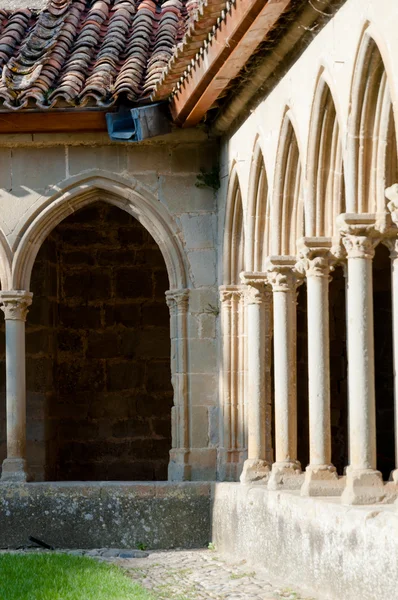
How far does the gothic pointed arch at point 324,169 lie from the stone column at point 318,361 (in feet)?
0.53

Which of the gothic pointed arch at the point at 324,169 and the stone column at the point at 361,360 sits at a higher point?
the gothic pointed arch at the point at 324,169

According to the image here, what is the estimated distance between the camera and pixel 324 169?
7.90 metres

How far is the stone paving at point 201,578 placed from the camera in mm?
7457

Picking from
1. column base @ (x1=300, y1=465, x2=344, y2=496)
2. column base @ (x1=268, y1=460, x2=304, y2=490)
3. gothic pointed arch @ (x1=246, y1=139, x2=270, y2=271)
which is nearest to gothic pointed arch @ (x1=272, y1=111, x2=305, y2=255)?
gothic pointed arch @ (x1=246, y1=139, x2=270, y2=271)

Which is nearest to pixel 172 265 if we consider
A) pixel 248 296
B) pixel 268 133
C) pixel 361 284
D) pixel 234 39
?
pixel 248 296

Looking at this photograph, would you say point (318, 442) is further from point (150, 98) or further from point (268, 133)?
point (150, 98)

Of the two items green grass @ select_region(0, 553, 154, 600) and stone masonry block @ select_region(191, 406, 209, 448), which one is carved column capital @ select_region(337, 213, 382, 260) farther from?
stone masonry block @ select_region(191, 406, 209, 448)

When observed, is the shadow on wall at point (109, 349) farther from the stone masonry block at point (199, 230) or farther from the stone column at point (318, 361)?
the stone column at point (318, 361)

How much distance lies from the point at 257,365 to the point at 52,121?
99.2 inches

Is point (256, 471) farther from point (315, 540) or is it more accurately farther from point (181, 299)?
point (315, 540)

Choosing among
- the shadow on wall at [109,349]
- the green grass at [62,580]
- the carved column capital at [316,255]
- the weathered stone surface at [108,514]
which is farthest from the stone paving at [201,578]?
the shadow on wall at [109,349]

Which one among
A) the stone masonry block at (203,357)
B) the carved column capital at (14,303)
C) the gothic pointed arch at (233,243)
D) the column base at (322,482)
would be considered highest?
the gothic pointed arch at (233,243)

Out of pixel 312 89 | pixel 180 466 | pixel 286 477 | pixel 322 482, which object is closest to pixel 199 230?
pixel 180 466

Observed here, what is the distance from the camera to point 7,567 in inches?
329
